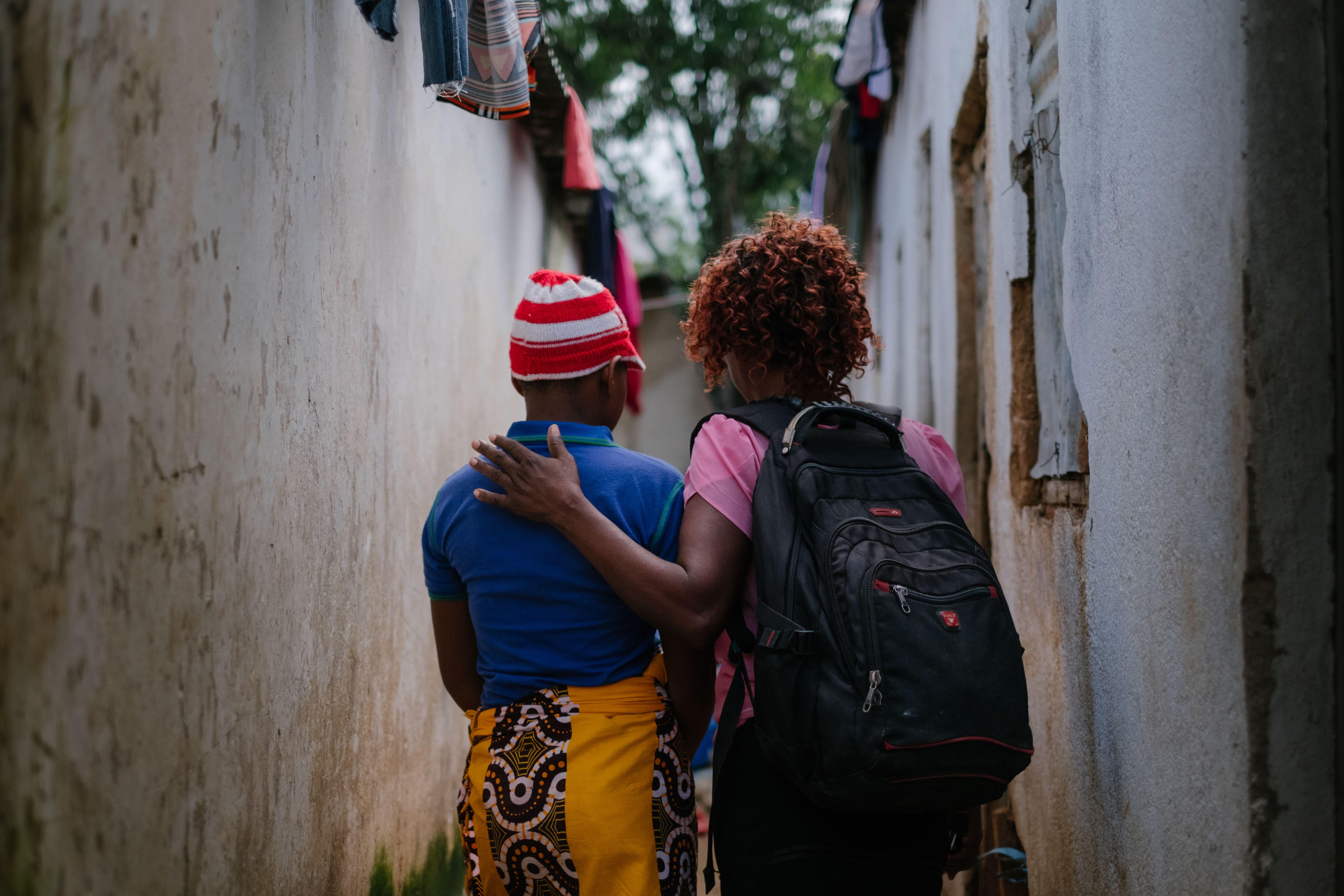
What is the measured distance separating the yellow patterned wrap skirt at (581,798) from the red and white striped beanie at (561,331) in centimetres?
57

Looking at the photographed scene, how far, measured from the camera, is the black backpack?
4.79ft

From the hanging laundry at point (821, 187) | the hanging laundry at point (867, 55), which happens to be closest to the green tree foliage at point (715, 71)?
the hanging laundry at point (821, 187)

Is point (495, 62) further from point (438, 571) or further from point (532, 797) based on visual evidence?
point (532, 797)

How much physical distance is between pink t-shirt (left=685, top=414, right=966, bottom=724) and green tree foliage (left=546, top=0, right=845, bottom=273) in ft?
38.3

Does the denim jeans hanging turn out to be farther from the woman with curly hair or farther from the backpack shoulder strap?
the backpack shoulder strap

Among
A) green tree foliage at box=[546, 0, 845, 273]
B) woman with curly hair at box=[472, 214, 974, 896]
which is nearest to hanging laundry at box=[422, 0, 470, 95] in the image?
woman with curly hair at box=[472, 214, 974, 896]

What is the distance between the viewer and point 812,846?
1.60 meters

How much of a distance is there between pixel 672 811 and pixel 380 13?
5.74 feet

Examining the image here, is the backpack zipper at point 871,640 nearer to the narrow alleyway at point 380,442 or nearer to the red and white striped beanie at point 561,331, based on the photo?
the narrow alleyway at point 380,442

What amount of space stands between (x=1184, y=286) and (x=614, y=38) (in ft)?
42.2

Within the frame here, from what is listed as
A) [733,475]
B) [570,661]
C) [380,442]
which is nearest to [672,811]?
[570,661]

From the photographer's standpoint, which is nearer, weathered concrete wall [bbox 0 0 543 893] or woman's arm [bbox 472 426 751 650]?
weathered concrete wall [bbox 0 0 543 893]

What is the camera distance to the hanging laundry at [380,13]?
7.02 feet

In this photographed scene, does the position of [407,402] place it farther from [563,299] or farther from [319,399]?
[563,299]
